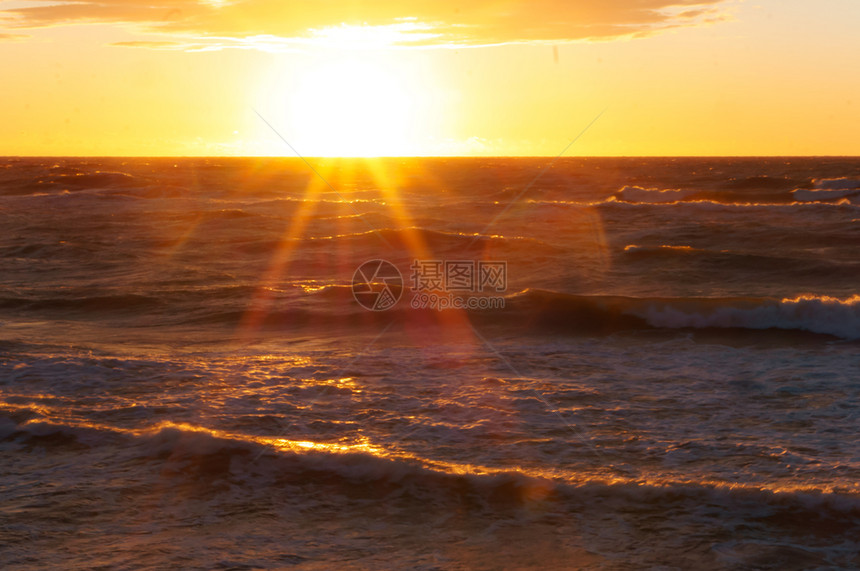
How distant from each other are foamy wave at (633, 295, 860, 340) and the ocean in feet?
Result: 0.15

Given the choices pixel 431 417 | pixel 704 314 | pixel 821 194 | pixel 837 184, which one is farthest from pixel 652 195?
pixel 431 417

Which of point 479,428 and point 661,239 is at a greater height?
point 661,239

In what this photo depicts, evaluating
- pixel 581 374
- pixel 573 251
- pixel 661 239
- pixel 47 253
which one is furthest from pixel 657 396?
pixel 47 253

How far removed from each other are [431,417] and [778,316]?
26.1 ft

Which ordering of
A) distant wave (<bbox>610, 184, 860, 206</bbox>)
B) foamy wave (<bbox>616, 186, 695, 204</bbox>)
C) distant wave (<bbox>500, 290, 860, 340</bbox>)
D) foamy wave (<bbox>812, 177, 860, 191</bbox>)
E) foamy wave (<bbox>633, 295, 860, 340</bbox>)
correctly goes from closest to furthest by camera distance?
foamy wave (<bbox>633, 295, 860, 340</bbox>) → distant wave (<bbox>500, 290, 860, 340</bbox>) → distant wave (<bbox>610, 184, 860, 206</bbox>) → foamy wave (<bbox>616, 186, 695, 204</bbox>) → foamy wave (<bbox>812, 177, 860, 191</bbox>)

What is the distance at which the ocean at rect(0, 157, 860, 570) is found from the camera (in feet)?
16.8

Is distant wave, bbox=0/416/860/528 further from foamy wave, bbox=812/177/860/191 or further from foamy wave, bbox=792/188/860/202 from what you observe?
foamy wave, bbox=812/177/860/191

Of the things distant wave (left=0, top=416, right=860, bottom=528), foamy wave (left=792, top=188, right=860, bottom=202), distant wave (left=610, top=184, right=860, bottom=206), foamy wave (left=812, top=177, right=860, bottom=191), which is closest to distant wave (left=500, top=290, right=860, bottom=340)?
distant wave (left=0, top=416, right=860, bottom=528)

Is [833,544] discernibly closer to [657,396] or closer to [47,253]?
[657,396]

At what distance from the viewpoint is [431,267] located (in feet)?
70.2

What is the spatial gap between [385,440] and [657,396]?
3221 millimetres

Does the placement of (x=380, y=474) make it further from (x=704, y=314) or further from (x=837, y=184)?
(x=837, y=184)

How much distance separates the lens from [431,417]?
24.8ft

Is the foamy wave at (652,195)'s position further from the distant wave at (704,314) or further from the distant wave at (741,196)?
the distant wave at (704,314)
